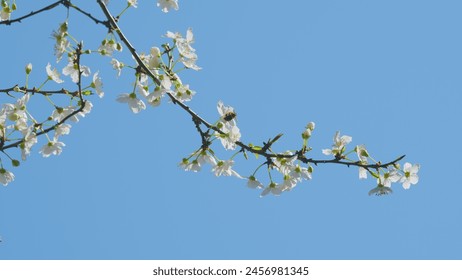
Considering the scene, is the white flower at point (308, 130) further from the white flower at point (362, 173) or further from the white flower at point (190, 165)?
the white flower at point (190, 165)

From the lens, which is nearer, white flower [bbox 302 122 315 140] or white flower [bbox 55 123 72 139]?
white flower [bbox 302 122 315 140]

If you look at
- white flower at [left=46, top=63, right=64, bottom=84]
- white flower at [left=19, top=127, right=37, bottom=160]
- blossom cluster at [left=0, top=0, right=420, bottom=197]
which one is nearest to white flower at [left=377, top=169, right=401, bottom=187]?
blossom cluster at [left=0, top=0, right=420, bottom=197]

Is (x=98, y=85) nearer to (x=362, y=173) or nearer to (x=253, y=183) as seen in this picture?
(x=253, y=183)

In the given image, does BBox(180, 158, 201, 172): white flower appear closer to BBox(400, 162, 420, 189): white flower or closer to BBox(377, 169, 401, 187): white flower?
BBox(377, 169, 401, 187): white flower

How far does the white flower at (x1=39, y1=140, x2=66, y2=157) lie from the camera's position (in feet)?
13.9

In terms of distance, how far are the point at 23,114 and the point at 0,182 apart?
1.68 feet

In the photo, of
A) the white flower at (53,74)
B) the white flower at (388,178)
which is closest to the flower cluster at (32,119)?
the white flower at (53,74)

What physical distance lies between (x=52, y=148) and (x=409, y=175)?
244cm

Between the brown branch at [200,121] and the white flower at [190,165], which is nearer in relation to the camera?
the brown branch at [200,121]

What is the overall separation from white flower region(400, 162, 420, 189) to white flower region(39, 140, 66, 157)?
2327 mm

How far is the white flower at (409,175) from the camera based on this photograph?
161 inches

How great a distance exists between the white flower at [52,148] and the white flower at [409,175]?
2.33 m

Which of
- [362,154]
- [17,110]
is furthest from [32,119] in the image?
[362,154]
